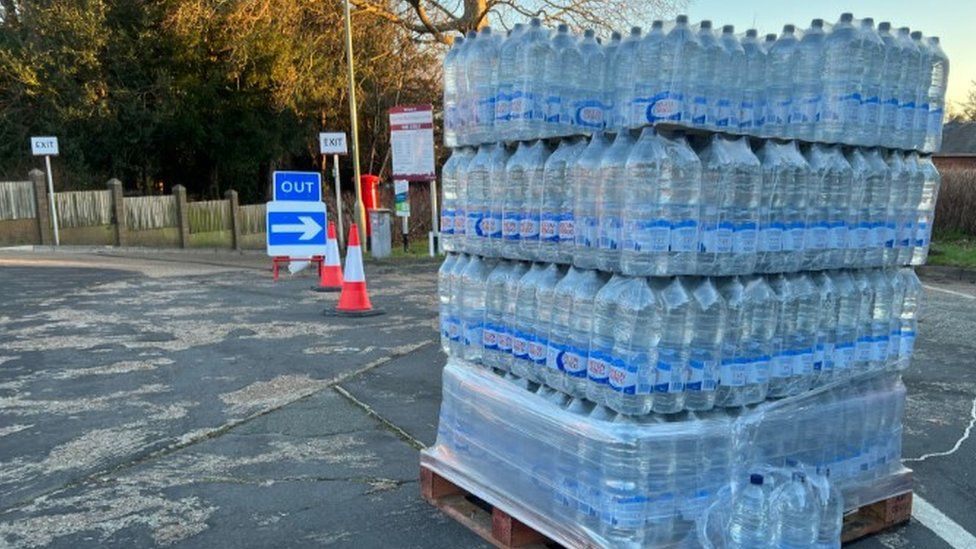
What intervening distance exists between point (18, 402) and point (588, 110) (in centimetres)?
516

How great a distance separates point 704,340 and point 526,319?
0.83 meters

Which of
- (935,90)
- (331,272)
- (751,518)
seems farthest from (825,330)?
(331,272)

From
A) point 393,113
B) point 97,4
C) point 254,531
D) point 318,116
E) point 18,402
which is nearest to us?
point 254,531

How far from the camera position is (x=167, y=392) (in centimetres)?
611

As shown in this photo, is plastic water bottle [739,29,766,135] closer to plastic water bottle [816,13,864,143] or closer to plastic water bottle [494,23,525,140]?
plastic water bottle [816,13,864,143]

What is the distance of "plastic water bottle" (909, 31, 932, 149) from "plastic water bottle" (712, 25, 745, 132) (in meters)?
1.07

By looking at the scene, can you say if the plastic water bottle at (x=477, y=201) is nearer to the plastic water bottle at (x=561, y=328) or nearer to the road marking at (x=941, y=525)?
the plastic water bottle at (x=561, y=328)

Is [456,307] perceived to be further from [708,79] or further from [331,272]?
[331,272]

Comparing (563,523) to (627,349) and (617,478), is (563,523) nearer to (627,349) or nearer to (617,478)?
(617,478)

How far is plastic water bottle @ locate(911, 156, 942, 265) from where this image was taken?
3.69 m

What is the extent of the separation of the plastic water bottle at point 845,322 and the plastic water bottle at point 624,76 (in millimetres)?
1297

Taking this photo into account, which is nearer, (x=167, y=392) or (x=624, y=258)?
(x=624, y=258)

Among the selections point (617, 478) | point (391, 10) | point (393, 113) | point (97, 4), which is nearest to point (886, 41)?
point (617, 478)

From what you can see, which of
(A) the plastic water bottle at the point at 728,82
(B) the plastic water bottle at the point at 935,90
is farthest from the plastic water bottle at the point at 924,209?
(A) the plastic water bottle at the point at 728,82
